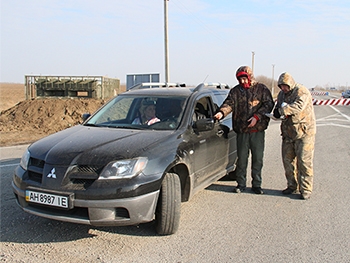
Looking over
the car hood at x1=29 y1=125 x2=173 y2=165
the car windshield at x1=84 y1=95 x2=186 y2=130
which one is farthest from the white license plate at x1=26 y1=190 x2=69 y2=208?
the car windshield at x1=84 y1=95 x2=186 y2=130

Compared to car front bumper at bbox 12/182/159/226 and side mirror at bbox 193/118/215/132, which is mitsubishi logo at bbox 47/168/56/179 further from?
side mirror at bbox 193/118/215/132

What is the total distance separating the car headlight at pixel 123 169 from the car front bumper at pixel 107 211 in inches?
9.1

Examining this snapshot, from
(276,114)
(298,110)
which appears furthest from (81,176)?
(298,110)

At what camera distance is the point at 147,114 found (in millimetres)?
4863

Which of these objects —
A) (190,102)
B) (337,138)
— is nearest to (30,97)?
(337,138)

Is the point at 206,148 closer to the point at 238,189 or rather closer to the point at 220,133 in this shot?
the point at 220,133

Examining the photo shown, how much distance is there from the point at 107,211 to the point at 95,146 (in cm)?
74

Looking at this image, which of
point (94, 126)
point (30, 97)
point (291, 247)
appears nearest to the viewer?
point (291, 247)

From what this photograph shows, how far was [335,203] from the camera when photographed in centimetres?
511

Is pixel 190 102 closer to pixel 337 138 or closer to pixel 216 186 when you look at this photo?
pixel 216 186

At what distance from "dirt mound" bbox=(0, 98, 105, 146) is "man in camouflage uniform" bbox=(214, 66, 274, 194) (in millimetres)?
10512

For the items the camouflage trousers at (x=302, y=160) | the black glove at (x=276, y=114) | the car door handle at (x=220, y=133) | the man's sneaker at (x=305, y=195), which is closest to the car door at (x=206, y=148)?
the car door handle at (x=220, y=133)

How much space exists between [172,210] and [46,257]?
1.32 m

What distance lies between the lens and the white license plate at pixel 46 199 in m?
3.42
